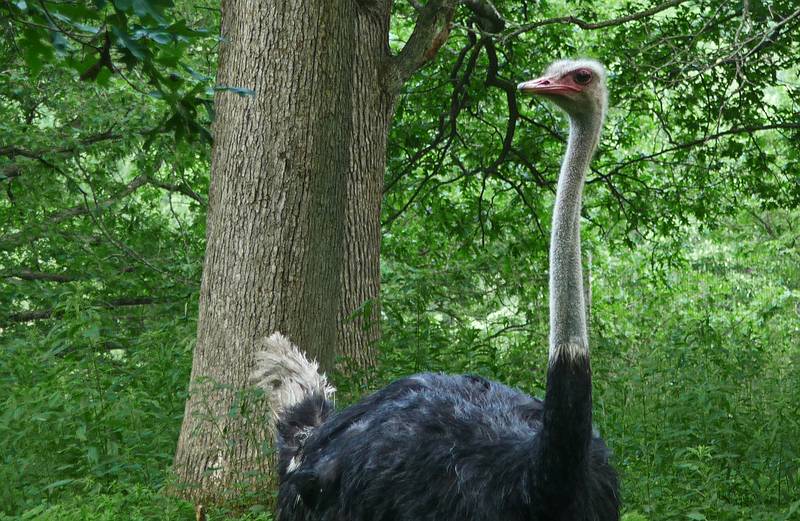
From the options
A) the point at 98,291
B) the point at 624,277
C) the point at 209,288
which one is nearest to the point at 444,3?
the point at 209,288

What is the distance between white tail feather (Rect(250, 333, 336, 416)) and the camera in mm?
4430

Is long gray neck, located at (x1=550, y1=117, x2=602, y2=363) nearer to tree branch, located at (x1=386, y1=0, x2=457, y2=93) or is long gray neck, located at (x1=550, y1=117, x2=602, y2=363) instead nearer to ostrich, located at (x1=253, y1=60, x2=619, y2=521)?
ostrich, located at (x1=253, y1=60, x2=619, y2=521)

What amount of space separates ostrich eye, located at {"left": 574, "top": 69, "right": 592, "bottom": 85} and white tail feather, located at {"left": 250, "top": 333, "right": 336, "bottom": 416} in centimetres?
174

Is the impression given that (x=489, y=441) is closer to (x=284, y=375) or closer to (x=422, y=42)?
(x=284, y=375)

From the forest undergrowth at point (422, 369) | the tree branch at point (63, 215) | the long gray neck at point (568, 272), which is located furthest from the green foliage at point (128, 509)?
the tree branch at point (63, 215)

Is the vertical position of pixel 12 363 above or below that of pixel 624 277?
below

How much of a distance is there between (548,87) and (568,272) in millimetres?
690

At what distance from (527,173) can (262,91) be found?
5.59 metres

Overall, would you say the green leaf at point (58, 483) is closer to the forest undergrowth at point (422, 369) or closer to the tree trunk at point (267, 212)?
the forest undergrowth at point (422, 369)

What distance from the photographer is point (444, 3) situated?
646 centimetres

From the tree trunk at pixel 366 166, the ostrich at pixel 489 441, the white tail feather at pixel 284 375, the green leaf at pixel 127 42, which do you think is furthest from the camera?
the tree trunk at pixel 366 166

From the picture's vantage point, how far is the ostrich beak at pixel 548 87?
138 inches

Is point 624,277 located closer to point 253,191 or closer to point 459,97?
point 459,97

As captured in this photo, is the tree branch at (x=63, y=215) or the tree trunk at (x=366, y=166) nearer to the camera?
the tree trunk at (x=366, y=166)
